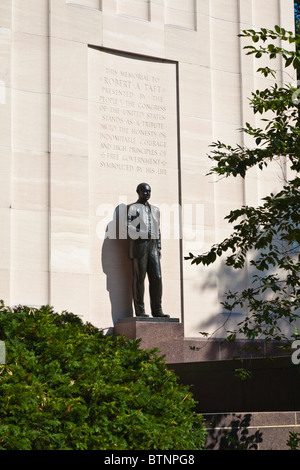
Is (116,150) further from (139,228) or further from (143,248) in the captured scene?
(143,248)

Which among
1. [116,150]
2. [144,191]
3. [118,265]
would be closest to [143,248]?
[118,265]

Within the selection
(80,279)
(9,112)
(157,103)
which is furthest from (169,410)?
(157,103)

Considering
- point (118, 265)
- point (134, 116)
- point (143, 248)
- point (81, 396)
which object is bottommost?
point (81, 396)

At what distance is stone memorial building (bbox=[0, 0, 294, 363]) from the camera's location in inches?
613

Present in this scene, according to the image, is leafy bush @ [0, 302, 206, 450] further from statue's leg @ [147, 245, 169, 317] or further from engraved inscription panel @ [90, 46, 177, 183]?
engraved inscription panel @ [90, 46, 177, 183]

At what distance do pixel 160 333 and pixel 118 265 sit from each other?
6.34 feet

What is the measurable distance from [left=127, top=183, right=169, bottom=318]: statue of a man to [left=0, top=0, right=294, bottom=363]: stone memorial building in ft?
1.76

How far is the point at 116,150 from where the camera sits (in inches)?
661

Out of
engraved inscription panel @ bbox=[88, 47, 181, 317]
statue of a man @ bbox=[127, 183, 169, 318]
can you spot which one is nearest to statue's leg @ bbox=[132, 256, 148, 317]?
statue of a man @ bbox=[127, 183, 169, 318]

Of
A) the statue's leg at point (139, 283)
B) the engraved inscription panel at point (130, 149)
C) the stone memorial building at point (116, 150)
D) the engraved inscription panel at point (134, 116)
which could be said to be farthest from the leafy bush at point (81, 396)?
the engraved inscription panel at point (134, 116)

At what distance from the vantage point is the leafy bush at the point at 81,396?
6.56 metres

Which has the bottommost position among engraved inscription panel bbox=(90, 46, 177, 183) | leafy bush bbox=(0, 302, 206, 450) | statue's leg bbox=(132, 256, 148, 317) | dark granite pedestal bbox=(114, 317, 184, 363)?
leafy bush bbox=(0, 302, 206, 450)
